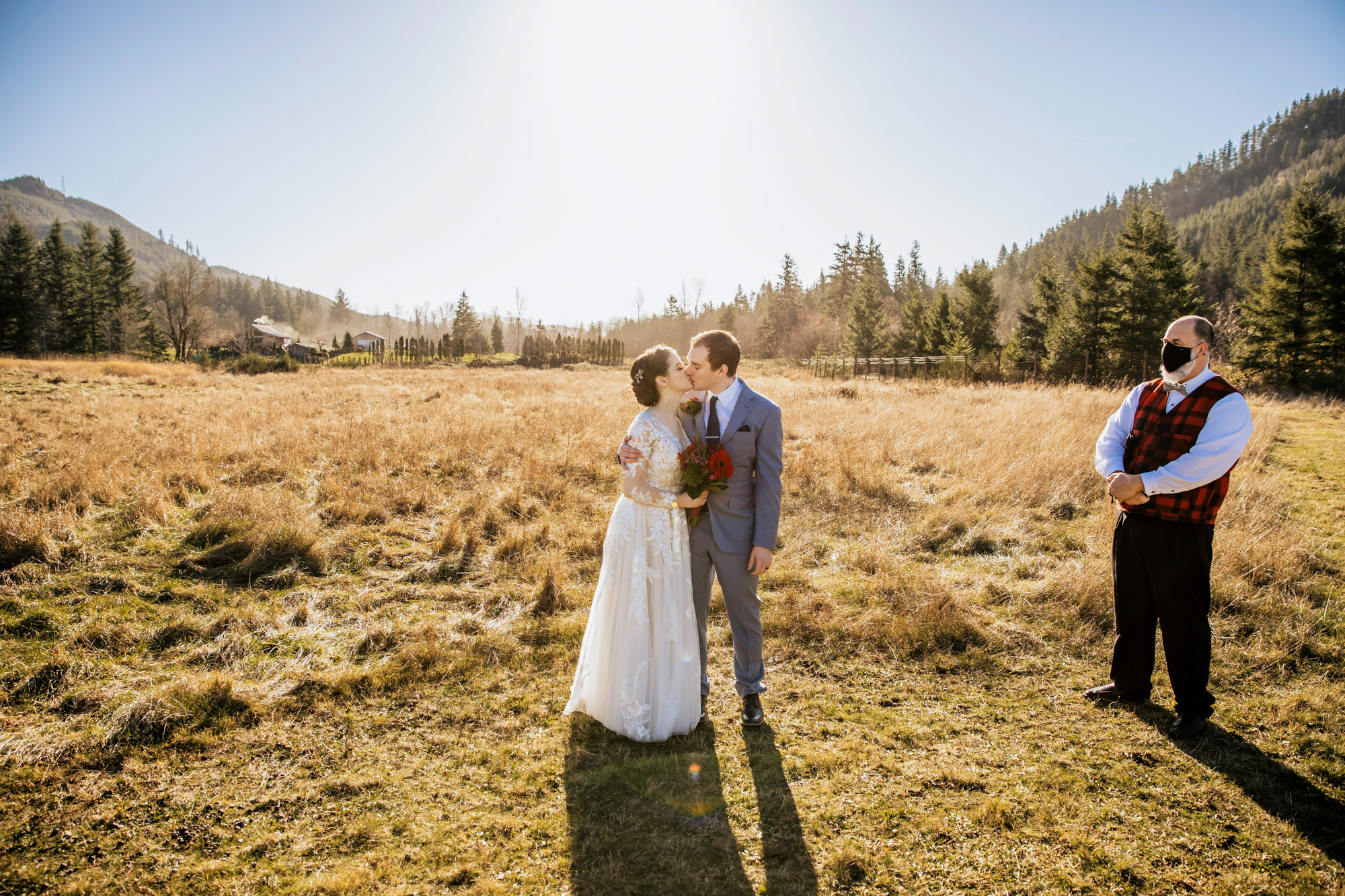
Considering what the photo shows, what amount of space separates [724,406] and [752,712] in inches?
77.6

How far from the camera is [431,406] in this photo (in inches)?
649

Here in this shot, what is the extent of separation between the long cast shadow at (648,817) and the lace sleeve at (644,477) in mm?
1472

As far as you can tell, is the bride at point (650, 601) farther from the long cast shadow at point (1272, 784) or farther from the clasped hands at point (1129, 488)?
the long cast shadow at point (1272, 784)

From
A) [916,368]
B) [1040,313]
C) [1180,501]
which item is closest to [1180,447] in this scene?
[1180,501]

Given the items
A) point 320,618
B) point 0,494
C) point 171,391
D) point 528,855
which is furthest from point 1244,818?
point 171,391

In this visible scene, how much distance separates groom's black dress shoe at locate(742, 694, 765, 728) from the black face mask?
3271 mm

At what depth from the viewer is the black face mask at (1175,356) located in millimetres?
3438

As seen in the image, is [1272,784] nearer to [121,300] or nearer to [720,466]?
[720,466]

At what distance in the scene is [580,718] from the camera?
379 centimetres

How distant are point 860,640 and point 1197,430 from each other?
2705 mm

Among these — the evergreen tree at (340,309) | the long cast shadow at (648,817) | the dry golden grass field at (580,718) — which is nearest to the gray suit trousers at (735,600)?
the dry golden grass field at (580,718)

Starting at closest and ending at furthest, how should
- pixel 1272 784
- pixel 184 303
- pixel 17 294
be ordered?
pixel 1272 784 < pixel 17 294 < pixel 184 303

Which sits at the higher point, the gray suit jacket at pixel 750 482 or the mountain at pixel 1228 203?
the mountain at pixel 1228 203

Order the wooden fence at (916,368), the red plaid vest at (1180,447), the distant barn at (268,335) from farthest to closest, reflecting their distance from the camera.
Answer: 1. the distant barn at (268,335)
2. the wooden fence at (916,368)
3. the red plaid vest at (1180,447)
